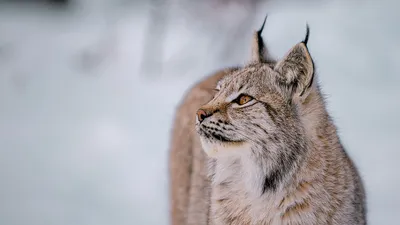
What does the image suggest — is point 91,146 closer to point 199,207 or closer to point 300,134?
point 199,207

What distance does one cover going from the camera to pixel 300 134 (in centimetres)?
Result: 271

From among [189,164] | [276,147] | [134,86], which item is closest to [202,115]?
[276,147]

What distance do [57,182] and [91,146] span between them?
13.5 inches

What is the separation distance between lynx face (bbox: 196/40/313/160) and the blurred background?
4.09 ft

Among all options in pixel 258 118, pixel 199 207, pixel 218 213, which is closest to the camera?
pixel 258 118

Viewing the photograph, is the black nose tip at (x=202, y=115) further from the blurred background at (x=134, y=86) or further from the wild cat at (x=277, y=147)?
the blurred background at (x=134, y=86)

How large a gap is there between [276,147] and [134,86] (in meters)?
2.42

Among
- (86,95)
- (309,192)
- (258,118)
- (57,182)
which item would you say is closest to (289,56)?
(258,118)

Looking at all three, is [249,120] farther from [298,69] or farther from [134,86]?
[134,86]

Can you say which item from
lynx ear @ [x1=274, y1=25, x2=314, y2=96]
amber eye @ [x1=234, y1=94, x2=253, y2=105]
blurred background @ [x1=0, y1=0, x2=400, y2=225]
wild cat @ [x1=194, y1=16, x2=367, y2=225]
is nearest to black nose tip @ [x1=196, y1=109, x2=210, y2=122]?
wild cat @ [x1=194, y1=16, x2=367, y2=225]

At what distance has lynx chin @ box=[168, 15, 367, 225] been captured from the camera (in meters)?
2.67

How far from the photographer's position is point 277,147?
2.68m

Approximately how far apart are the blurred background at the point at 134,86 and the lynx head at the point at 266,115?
48.7 inches

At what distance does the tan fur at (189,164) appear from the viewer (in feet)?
11.3
